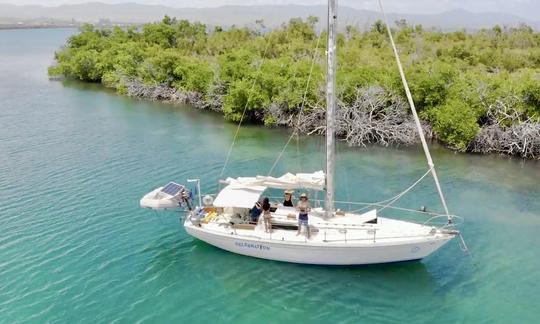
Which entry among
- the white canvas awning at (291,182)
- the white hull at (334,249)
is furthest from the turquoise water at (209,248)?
the white canvas awning at (291,182)

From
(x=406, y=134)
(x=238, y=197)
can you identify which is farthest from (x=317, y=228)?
(x=406, y=134)

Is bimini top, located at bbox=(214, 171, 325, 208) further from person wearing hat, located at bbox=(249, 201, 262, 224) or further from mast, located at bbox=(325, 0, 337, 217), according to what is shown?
mast, located at bbox=(325, 0, 337, 217)

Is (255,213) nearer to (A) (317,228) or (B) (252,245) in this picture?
(B) (252,245)

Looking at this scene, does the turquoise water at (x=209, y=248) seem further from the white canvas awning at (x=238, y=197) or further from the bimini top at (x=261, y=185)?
the bimini top at (x=261, y=185)

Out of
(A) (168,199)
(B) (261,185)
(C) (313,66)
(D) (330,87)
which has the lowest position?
(A) (168,199)

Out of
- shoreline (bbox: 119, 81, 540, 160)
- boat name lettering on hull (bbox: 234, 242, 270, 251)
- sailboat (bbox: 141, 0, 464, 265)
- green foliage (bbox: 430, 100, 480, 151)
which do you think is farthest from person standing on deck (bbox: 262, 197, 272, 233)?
green foliage (bbox: 430, 100, 480, 151)

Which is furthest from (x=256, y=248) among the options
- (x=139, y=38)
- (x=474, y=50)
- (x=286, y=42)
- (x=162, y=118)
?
(x=139, y=38)
